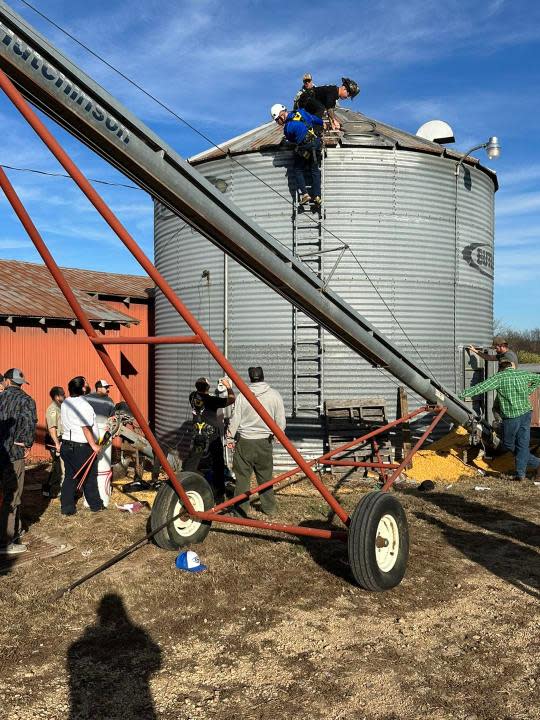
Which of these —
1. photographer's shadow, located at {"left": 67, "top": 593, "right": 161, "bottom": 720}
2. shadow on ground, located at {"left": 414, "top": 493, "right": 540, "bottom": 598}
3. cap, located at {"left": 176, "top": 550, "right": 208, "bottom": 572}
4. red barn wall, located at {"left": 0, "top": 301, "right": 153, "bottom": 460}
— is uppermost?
red barn wall, located at {"left": 0, "top": 301, "right": 153, "bottom": 460}

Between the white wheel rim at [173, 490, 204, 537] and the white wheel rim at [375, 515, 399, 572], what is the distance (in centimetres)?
222

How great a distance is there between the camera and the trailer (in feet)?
15.5

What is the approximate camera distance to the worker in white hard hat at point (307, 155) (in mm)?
11539

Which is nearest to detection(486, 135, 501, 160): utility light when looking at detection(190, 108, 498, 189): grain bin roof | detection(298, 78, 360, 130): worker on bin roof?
detection(190, 108, 498, 189): grain bin roof

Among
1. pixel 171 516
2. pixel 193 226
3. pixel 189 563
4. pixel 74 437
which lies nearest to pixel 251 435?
pixel 171 516

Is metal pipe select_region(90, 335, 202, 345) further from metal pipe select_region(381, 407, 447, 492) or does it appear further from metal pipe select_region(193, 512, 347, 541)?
metal pipe select_region(381, 407, 447, 492)

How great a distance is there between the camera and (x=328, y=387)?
1309 cm

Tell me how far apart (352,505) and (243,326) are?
5.51 m

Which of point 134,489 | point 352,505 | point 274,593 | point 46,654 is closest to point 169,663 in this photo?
point 46,654

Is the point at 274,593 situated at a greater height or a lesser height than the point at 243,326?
lesser

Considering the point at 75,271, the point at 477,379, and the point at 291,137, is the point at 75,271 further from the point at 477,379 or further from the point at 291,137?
the point at 477,379

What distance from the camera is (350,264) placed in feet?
43.2

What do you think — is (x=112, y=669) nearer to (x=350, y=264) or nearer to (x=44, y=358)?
(x=350, y=264)

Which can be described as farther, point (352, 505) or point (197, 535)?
point (352, 505)
